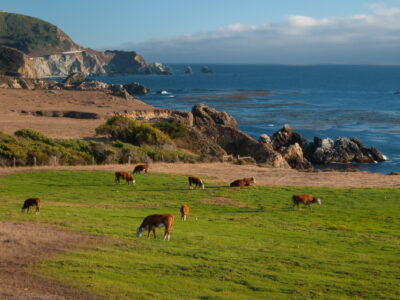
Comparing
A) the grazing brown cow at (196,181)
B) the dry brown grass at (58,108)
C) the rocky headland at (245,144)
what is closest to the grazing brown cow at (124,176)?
the grazing brown cow at (196,181)

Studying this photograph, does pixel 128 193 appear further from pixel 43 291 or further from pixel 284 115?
pixel 284 115

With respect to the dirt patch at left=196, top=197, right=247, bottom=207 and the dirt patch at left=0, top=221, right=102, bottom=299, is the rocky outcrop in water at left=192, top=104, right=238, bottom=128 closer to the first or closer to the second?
the dirt patch at left=196, top=197, right=247, bottom=207

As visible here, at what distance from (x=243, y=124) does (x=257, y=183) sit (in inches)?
2664

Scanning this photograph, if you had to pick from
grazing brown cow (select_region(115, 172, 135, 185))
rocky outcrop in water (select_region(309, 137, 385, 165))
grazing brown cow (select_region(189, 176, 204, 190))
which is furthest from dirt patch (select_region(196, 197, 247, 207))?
rocky outcrop in water (select_region(309, 137, 385, 165))

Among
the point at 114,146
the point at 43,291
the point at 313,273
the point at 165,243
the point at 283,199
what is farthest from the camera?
the point at 114,146

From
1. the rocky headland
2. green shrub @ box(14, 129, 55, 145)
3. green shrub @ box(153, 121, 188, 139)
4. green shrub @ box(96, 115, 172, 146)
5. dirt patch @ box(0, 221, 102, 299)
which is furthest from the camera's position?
green shrub @ box(153, 121, 188, 139)

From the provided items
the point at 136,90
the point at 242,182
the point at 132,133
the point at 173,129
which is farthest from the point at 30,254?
the point at 136,90

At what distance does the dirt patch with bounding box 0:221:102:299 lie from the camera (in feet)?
44.8

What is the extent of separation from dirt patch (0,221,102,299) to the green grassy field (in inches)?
21.9

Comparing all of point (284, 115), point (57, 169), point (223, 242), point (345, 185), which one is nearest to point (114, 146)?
point (57, 169)

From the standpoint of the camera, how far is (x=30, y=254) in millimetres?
16781

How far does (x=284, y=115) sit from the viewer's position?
12288 cm

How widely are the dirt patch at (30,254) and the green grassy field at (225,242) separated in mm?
556

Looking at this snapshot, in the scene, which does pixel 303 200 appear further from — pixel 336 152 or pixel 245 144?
pixel 336 152
